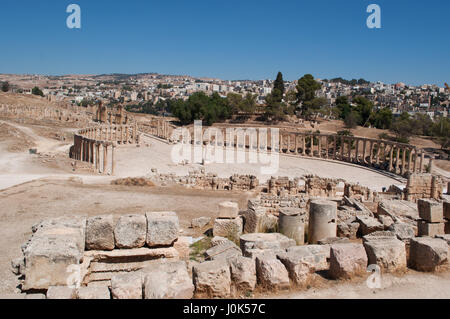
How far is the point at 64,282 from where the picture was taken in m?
6.95

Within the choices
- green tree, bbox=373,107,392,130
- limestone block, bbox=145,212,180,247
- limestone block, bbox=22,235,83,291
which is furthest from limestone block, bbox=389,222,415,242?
green tree, bbox=373,107,392,130

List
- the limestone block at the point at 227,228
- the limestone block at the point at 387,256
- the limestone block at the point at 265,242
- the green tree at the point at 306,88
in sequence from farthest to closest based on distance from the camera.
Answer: the green tree at the point at 306,88 → the limestone block at the point at 227,228 → the limestone block at the point at 265,242 → the limestone block at the point at 387,256

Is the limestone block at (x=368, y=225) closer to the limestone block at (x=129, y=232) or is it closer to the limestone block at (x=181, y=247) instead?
the limestone block at (x=181, y=247)

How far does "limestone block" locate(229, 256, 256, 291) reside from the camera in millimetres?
7195

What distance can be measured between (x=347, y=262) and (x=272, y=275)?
162cm

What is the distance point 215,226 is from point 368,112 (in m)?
64.4

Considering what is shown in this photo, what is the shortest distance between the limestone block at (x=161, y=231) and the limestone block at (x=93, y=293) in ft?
7.03

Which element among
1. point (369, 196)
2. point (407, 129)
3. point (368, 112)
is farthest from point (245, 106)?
point (369, 196)

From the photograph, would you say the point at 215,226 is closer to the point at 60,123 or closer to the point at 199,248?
the point at 199,248

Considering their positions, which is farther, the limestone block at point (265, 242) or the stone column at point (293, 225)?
the stone column at point (293, 225)

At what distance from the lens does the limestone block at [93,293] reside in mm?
6281

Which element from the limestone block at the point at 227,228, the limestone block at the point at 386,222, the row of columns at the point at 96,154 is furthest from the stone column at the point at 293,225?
the row of columns at the point at 96,154

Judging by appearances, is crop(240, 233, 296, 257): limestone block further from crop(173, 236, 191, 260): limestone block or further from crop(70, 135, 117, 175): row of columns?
crop(70, 135, 117, 175): row of columns

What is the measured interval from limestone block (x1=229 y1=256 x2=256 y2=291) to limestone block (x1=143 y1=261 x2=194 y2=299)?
0.91 m
